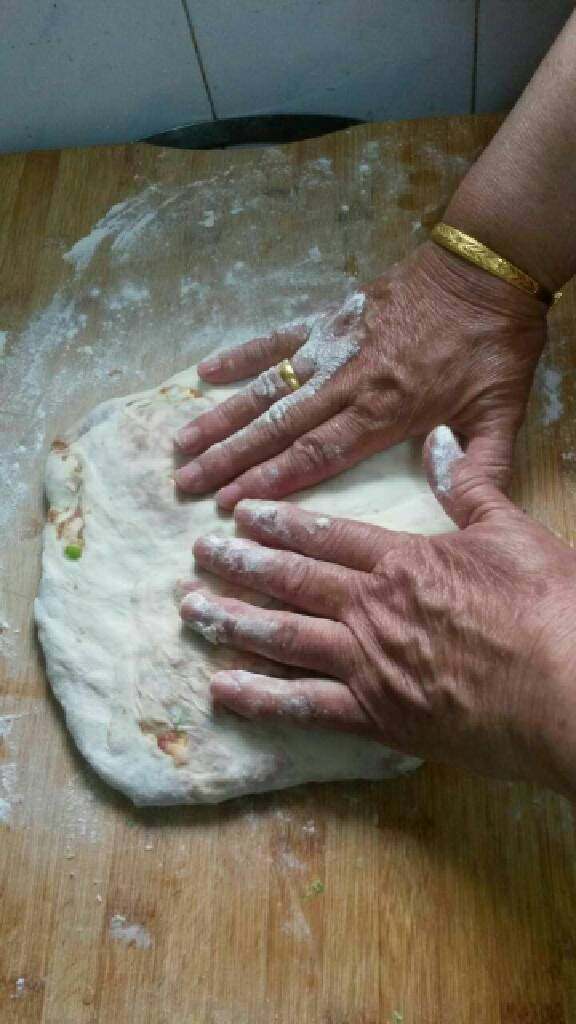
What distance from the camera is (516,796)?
1.49m

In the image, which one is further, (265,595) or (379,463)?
(379,463)

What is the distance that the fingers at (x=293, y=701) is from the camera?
1.41 meters

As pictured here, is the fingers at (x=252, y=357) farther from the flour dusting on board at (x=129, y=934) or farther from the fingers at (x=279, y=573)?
the flour dusting on board at (x=129, y=934)

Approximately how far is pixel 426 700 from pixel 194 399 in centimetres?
73

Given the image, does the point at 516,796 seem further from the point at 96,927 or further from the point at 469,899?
the point at 96,927

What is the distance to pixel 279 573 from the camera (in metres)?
1.48

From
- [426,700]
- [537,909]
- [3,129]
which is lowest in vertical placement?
[537,909]

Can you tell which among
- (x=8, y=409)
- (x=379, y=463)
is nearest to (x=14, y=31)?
(x=8, y=409)

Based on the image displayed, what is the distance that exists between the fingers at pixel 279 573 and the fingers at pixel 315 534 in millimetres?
25

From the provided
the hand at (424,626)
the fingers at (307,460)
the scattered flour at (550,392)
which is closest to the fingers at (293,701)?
the hand at (424,626)

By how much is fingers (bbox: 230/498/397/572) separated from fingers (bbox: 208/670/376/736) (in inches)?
8.1

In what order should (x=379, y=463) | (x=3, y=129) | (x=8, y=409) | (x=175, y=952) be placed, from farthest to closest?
(x=3, y=129) → (x=8, y=409) → (x=379, y=463) → (x=175, y=952)

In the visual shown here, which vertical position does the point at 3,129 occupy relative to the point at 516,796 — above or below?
above

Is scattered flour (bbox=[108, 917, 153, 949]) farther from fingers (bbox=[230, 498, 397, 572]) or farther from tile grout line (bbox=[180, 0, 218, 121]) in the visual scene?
tile grout line (bbox=[180, 0, 218, 121])
